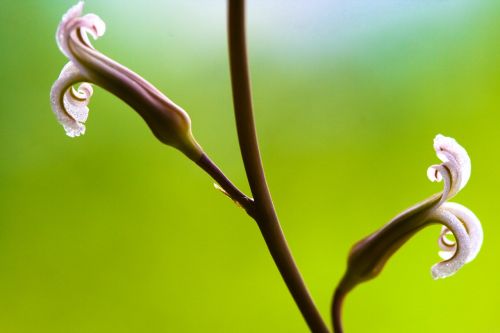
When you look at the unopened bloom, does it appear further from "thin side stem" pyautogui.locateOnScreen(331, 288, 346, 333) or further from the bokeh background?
the bokeh background

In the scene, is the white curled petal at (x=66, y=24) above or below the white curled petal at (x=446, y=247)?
above

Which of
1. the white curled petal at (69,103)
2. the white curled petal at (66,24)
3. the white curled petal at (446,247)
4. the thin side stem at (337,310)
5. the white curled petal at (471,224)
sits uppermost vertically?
the white curled petal at (66,24)

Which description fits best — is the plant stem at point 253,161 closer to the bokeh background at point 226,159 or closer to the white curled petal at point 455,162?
the white curled petal at point 455,162

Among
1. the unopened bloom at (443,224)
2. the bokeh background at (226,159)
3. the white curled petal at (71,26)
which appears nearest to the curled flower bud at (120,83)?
the white curled petal at (71,26)

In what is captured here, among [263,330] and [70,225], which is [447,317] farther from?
[70,225]

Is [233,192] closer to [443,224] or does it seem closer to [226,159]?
[443,224]

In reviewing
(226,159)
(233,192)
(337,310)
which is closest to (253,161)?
(233,192)
